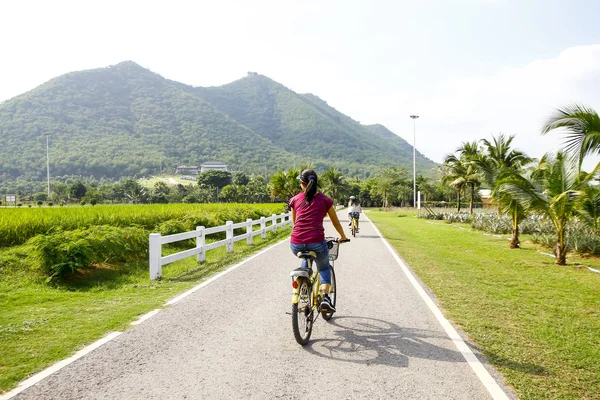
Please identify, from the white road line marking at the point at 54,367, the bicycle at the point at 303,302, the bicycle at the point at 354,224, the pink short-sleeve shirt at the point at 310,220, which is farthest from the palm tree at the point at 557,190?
the white road line marking at the point at 54,367

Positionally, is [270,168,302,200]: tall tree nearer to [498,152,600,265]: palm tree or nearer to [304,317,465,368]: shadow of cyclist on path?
[498,152,600,265]: palm tree

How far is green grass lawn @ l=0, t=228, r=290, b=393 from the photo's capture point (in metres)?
4.54

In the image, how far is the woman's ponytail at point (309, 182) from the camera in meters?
5.16

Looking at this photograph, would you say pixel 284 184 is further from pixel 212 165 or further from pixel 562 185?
pixel 212 165

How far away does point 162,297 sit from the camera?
292 inches

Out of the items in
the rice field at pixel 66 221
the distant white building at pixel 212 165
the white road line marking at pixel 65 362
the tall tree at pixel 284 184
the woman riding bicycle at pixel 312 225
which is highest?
the distant white building at pixel 212 165

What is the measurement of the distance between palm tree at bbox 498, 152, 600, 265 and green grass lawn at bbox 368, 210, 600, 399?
1280 mm

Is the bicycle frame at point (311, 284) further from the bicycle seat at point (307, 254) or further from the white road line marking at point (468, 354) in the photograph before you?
the white road line marking at point (468, 354)

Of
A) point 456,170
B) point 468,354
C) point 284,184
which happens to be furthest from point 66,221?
point 456,170

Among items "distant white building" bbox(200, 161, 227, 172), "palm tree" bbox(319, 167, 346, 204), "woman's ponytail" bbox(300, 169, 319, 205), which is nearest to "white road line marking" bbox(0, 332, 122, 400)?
"woman's ponytail" bbox(300, 169, 319, 205)

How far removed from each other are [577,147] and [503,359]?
8.16 m

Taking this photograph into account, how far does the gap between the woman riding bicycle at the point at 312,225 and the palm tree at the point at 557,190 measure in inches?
335

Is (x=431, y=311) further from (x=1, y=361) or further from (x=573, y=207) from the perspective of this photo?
(x=573, y=207)

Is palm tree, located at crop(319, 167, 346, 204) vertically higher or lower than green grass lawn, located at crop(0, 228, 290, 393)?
higher
